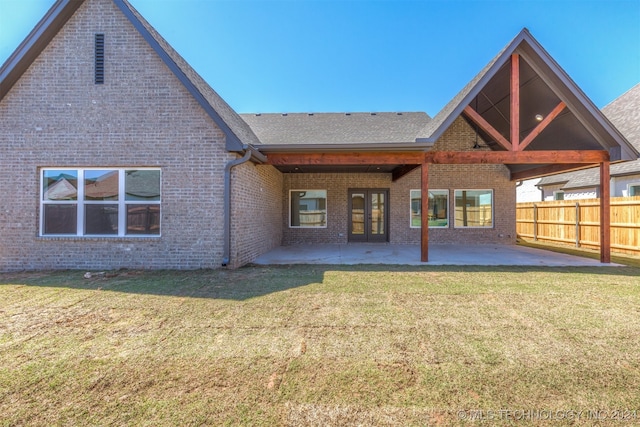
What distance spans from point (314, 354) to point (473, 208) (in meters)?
11.3

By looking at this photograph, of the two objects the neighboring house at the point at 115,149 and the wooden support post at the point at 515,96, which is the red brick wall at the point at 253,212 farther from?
the wooden support post at the point at 515,96

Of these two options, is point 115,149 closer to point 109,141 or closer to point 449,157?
point 109,141

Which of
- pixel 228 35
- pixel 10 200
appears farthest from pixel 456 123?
pixel 10 200

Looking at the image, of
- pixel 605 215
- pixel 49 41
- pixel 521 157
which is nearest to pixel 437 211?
pixel 521 157

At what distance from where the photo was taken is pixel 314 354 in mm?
2805

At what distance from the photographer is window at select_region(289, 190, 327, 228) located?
12.0 metres

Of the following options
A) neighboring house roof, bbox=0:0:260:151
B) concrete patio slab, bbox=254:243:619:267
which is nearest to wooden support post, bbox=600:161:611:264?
concrete patio slab, bbox=254:243:619:267

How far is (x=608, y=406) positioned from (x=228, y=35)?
45.8ft

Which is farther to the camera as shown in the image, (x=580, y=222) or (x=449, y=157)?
(x=580, y=222)

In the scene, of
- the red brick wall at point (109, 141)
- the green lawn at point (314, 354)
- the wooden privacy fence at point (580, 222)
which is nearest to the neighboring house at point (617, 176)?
the wooden privacy fence at point (580, 222)

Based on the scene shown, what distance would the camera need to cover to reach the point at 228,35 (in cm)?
1154

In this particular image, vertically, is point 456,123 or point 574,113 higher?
point 456,123

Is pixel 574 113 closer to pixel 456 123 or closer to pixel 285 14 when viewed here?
pixel 456 123

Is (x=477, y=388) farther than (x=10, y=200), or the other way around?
(x=10, y=200)
